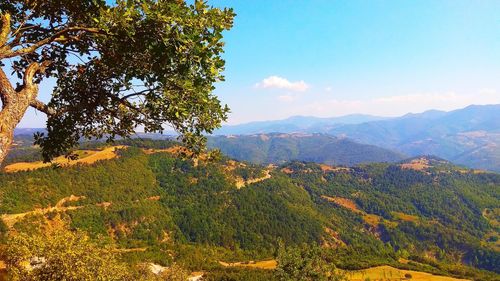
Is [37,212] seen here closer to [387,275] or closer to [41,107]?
[387,275]

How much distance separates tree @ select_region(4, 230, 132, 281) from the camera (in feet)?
75.0

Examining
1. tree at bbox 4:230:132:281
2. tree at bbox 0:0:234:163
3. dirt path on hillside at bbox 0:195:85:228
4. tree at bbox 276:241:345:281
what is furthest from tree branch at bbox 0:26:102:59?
dirt path on hillside at bbox 0:195:85:228

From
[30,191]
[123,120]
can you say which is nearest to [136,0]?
[123,120]

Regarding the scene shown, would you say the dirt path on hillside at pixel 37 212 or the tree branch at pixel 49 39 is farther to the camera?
the dirt path on hillside at pixel 37 212

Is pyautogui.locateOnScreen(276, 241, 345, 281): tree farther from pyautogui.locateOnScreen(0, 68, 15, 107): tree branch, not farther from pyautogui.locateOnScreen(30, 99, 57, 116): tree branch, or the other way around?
pyautogui.locateOnScreen(0, 68, 15, 107): tree branch

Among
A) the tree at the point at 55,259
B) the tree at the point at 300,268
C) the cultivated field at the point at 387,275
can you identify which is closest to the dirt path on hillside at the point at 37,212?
the tree at the point at 300,268

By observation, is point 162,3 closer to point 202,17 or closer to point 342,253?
point 202,17

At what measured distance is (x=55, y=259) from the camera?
2330cm

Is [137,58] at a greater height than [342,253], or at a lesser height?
greater

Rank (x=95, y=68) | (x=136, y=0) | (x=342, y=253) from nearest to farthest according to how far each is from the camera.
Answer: (x=136, y=0), (x=95, y=68), (x=342, y=253)

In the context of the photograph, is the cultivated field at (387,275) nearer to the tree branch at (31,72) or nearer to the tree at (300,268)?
the tree at (300,268)

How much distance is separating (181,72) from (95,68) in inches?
155

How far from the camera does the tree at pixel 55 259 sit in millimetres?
22875

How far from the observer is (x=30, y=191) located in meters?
186
